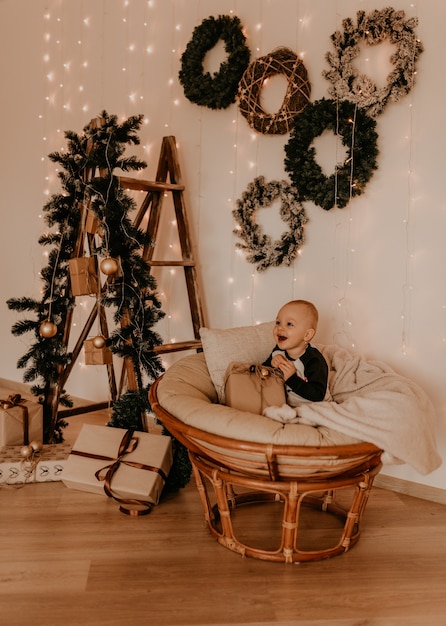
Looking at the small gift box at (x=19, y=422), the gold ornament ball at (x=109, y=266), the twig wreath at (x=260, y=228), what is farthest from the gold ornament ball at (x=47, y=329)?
the twig wreath at (x=260, y=228)

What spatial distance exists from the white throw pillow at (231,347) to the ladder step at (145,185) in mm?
826

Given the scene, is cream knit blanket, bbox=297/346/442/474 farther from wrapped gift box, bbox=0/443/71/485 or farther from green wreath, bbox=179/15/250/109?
green wreath, bbox=179/15/250/109

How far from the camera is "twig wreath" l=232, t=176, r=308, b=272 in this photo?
2.79 metres

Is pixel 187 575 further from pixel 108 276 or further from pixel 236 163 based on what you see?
pixel 236 163

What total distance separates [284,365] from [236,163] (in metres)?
1.25

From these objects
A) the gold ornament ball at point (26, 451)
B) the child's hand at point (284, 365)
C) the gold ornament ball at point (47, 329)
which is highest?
the gold ornament ball at point (47, 329)

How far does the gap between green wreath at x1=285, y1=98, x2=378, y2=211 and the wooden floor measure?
4.53 ft

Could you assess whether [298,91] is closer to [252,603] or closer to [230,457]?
[230,457]

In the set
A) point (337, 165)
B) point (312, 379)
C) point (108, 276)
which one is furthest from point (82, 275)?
point (337, 165)

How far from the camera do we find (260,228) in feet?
9.56

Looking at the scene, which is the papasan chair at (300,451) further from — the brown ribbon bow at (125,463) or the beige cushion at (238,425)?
the brown ribbon bow at (125,463)

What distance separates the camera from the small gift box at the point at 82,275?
265cm

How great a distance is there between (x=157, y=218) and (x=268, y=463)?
5.48 ft

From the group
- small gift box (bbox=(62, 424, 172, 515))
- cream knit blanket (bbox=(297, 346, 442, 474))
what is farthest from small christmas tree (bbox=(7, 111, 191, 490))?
cream knit blanket (bbox=(297, 346, 442, 474))
